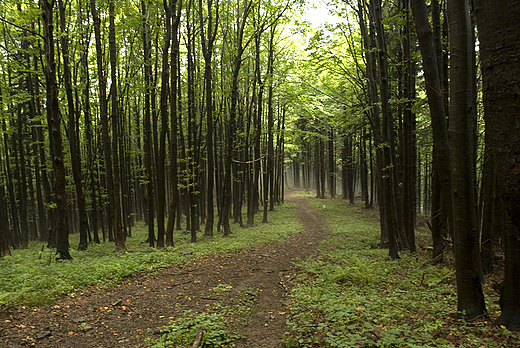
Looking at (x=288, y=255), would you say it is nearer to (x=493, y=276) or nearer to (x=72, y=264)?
(x=493, y=276)

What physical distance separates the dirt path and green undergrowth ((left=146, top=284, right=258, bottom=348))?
18 centimetres

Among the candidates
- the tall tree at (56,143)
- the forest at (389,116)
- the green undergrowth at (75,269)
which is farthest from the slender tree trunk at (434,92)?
the tall tree at (56,143)

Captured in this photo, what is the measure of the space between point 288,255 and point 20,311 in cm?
839

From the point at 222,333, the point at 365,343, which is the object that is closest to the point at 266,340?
the point at 222,333

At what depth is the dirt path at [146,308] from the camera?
4723 millimetres

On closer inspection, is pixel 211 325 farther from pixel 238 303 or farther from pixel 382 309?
pixel 382 309

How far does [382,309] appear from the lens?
5.07 meters

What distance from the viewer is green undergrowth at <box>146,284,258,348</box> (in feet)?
15.2

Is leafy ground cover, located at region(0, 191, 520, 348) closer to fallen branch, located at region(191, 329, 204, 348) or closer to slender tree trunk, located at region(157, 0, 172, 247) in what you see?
fallen branch, located at region(191, 329, 204, 348)

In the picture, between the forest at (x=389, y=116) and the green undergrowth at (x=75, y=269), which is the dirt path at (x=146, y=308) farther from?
the forest at (x=389, y=116)

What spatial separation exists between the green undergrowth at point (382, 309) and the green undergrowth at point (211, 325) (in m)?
1.02

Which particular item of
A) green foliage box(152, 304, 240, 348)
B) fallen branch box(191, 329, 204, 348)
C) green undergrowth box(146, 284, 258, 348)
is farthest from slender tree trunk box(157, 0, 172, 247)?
fallen branch box(191, 329, 204, 348)

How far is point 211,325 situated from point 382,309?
10.2ft

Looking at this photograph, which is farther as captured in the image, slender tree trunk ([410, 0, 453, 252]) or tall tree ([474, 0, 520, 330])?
slender tree trunk ([410, 0, 453, 252])
